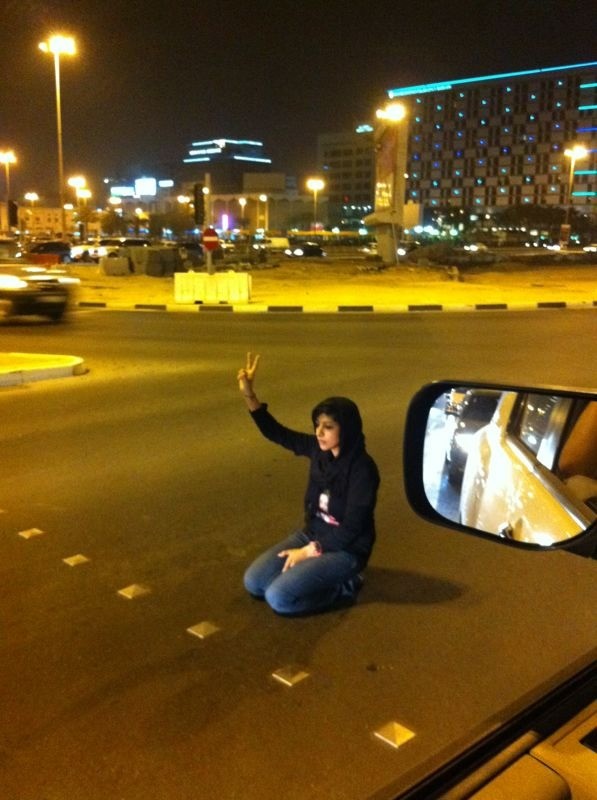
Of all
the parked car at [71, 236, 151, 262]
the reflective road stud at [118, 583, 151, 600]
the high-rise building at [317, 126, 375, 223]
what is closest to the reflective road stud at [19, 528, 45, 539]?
the reflective road stud at [118, 583, 151, 600]

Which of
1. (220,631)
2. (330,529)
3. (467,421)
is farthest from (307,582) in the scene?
(467,421)

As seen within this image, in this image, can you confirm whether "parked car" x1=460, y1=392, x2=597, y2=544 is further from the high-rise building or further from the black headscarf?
the high-rise building

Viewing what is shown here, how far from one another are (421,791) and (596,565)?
335cm

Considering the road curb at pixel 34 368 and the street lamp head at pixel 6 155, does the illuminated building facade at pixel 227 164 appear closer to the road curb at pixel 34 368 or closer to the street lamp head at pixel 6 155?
the street lamp head at pixel 6 155

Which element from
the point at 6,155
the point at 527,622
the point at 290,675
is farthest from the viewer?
the point at 6,155

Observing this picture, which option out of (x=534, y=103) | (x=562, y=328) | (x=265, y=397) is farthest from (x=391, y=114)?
(x=534, y=103)

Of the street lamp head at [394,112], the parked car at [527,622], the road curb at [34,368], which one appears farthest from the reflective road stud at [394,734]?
the street lamp head at [394,112]

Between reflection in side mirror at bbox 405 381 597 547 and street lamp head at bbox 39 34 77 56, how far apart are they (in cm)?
3126

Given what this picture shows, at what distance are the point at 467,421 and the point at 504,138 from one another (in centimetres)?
16998

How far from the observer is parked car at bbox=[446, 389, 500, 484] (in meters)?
3.97

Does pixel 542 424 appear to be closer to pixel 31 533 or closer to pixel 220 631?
pixel 220 631

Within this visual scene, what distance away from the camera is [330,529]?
174 inches

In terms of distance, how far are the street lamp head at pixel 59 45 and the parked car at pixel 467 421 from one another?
104 feet

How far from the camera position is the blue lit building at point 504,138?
15038 cm
